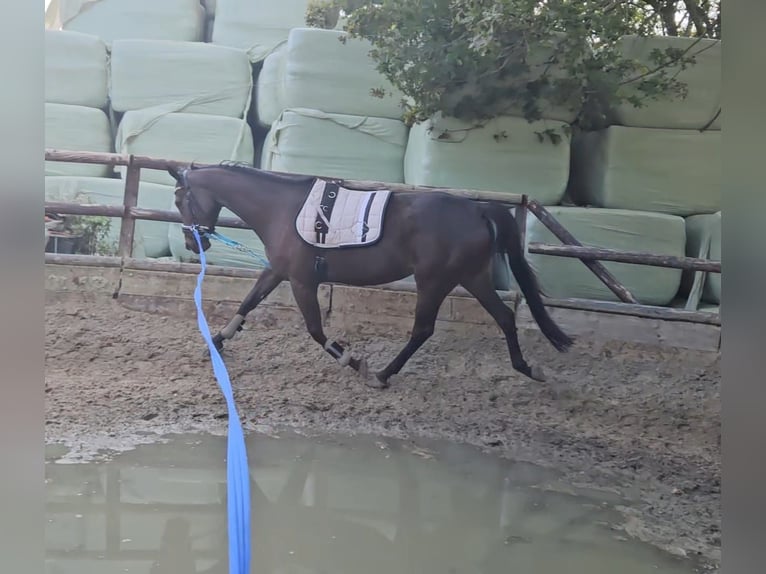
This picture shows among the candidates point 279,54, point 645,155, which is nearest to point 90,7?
point 279,54

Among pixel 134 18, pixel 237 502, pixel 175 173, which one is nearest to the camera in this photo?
pixel 237 502

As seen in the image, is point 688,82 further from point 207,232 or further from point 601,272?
point 207,232

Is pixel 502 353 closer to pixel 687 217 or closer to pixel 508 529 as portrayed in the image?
pixel 508 529

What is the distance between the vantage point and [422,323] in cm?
250

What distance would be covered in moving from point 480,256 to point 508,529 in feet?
3.29

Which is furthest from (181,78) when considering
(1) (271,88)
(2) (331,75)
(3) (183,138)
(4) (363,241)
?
(4) (363,241)

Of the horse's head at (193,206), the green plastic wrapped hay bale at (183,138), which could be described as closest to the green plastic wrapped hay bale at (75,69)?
the green plastic wrapped hay bale at (183,138)

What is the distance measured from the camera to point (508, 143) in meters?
2.47

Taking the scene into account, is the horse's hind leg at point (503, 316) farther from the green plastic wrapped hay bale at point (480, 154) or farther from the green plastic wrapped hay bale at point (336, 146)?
the green plastic wrapped hay bale at point (336, 146)

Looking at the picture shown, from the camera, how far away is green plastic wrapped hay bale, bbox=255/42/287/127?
7.90 ft

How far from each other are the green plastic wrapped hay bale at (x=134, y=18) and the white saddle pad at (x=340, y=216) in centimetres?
73

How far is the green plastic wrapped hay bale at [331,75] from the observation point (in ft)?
7.87

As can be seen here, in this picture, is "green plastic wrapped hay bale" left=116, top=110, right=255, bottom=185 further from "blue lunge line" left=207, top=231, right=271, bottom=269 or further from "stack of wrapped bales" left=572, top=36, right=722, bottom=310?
"stack of wrapped bales" left=572, top=36, right=722, bottom=310

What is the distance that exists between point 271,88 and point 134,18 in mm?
537
